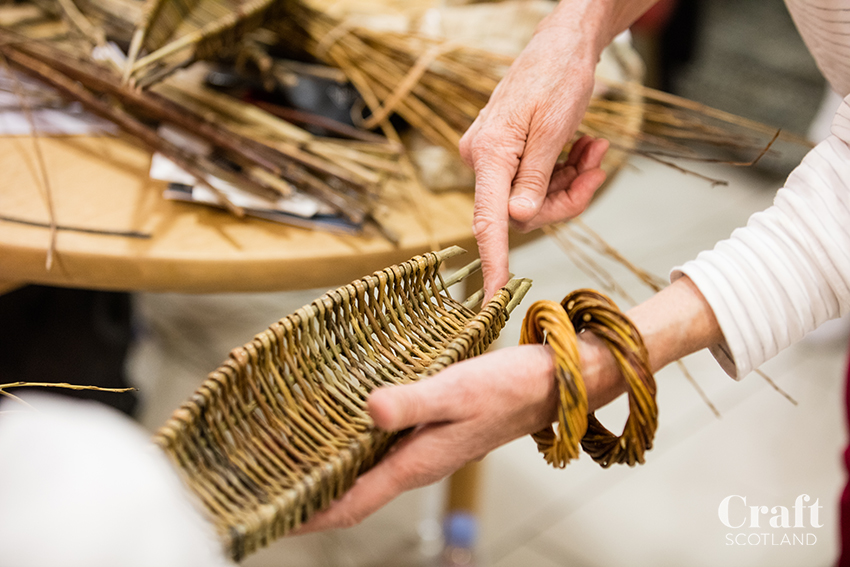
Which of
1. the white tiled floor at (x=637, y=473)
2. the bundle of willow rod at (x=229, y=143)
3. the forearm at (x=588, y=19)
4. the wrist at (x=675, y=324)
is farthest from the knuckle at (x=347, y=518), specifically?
the white tiled floor at (x=637, y=473)

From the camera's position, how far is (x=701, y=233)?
6.69ft

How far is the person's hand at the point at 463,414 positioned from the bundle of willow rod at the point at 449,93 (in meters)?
0.45

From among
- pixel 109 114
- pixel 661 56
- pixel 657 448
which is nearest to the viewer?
pixel 109 114

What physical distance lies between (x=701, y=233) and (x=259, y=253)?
170 cm

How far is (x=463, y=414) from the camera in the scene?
45cm

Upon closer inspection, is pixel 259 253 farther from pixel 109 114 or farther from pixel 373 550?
pixel 373 550

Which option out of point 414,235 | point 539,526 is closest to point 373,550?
point 539,526

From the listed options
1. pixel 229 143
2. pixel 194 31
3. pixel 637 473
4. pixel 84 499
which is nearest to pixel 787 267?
pixel 84 499

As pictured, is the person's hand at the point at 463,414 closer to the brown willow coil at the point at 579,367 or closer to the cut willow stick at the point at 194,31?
the brown willow coil at the point at 579,367

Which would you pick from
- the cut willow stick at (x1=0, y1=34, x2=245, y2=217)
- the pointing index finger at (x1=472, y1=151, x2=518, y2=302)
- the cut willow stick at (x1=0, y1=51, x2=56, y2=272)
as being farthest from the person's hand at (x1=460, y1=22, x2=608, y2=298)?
the cut willow stick at (x1=0, y1=51, x2=56, y2=272)

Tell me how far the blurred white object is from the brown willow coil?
0.26 metres

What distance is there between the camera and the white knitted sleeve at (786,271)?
0.51 metres

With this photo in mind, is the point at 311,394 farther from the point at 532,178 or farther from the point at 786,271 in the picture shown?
the point at 786,271

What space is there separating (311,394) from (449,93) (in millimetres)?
567
